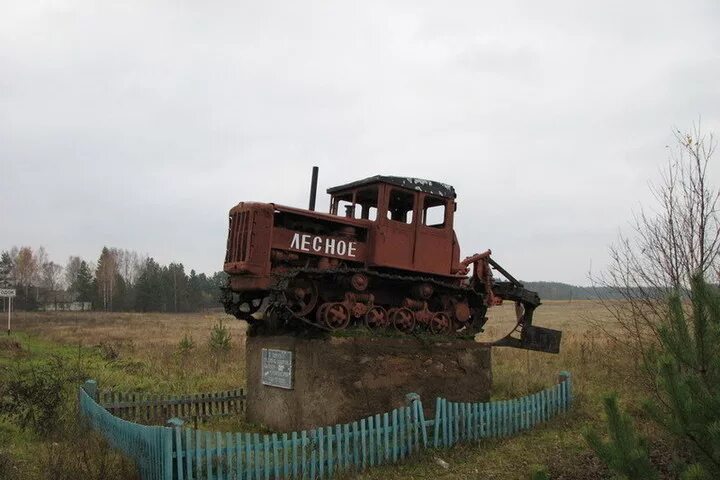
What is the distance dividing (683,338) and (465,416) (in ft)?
18.0

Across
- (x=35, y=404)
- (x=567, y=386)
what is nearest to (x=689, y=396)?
(x=567, y=386)

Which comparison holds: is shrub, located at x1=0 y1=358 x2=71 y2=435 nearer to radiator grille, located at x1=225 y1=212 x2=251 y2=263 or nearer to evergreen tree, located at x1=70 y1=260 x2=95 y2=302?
radiator grille, located at x1=225 y1=212 x2=251 y2=263

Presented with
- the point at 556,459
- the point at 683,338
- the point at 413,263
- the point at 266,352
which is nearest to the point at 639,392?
the point at 556,459

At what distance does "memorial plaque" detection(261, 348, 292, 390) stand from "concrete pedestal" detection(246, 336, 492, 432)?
0.08 metres

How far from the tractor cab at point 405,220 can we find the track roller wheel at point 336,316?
995 mm

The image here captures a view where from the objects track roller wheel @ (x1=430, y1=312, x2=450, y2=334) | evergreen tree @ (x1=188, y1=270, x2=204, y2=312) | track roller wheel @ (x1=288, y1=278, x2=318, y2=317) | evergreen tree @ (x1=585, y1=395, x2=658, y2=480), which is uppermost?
track roller wheel @ (x1=288, y1=278, x2=318, y2=317)

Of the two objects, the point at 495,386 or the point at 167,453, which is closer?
the point at 167,453

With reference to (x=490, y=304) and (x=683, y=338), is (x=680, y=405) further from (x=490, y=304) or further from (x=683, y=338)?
(x=490, y=304)

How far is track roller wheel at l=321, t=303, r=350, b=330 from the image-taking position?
31.1 ft

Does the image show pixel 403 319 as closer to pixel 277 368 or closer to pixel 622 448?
pixel 277 368

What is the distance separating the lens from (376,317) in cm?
1001

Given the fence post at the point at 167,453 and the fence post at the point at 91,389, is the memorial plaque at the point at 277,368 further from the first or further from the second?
the fence post at the point at 167,453

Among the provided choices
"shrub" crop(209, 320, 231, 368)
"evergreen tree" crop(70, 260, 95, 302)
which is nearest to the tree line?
"evergreen tree" crop(70, 260, 95, 302)

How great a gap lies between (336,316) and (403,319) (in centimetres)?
138
